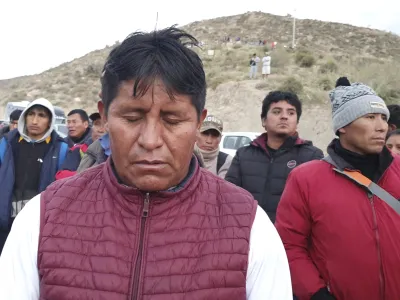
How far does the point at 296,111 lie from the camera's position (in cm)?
429

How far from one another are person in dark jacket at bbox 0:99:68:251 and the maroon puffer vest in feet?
9.50

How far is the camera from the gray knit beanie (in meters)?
2.82

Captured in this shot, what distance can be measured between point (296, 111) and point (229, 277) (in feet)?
10.1

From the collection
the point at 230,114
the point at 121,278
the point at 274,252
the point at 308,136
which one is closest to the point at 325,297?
the point at 274,252

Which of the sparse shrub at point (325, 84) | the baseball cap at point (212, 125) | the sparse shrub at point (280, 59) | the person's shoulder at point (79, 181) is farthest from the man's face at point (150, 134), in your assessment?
the sparse shrub at point (280, 59)

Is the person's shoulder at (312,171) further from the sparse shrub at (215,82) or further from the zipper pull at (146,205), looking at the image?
the sparse shrub at (215,82)

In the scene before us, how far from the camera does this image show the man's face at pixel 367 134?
2.78 metres

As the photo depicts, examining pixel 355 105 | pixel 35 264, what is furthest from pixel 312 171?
pixel 35 264

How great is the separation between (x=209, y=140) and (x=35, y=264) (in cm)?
347

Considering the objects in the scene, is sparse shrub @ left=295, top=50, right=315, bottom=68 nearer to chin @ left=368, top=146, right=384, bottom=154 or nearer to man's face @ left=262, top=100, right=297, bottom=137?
man's face @ left=262, top=100, right=297, bottom=137

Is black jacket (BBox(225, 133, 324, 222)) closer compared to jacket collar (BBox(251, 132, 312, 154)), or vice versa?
black jacket (BBox(225, 133, 324, 222))

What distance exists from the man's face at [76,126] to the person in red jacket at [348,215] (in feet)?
16.9

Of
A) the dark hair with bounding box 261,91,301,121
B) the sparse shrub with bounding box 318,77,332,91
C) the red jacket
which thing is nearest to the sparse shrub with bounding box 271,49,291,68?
the sparse shrub with bounding box 318,77,332,91

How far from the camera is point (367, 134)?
2799mm
